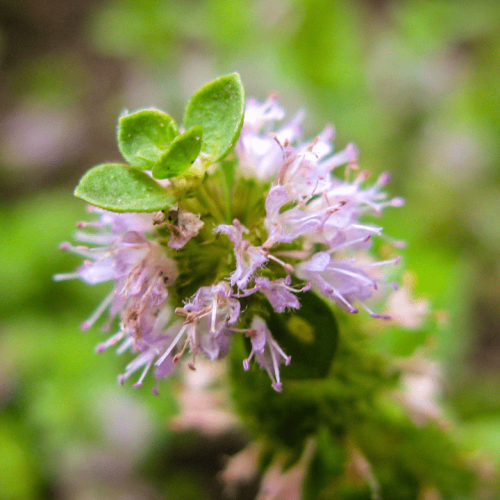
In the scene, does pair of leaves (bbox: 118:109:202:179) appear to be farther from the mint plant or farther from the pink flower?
the pink flower

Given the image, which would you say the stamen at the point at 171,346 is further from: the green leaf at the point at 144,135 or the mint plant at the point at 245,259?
the green leaf at the point at 144,135

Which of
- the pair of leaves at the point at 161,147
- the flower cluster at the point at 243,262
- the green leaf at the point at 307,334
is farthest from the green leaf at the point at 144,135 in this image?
the green leaf at the point at 307,334

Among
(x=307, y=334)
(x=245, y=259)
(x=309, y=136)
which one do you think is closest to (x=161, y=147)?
(x=245, y=259)

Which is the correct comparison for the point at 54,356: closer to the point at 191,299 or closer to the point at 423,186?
the point at 191,299

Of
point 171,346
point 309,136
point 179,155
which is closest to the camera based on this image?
point 179,155

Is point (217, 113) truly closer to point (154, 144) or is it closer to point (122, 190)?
point (154, 144)

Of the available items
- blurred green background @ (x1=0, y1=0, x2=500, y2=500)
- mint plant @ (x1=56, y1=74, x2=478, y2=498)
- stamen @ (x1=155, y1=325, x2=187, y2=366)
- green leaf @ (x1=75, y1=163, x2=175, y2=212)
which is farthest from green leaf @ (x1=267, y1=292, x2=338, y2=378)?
blurred green background @ (x1=0, y1=0, x2=500, y2=500)

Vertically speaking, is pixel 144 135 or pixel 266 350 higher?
pixel 144 135
